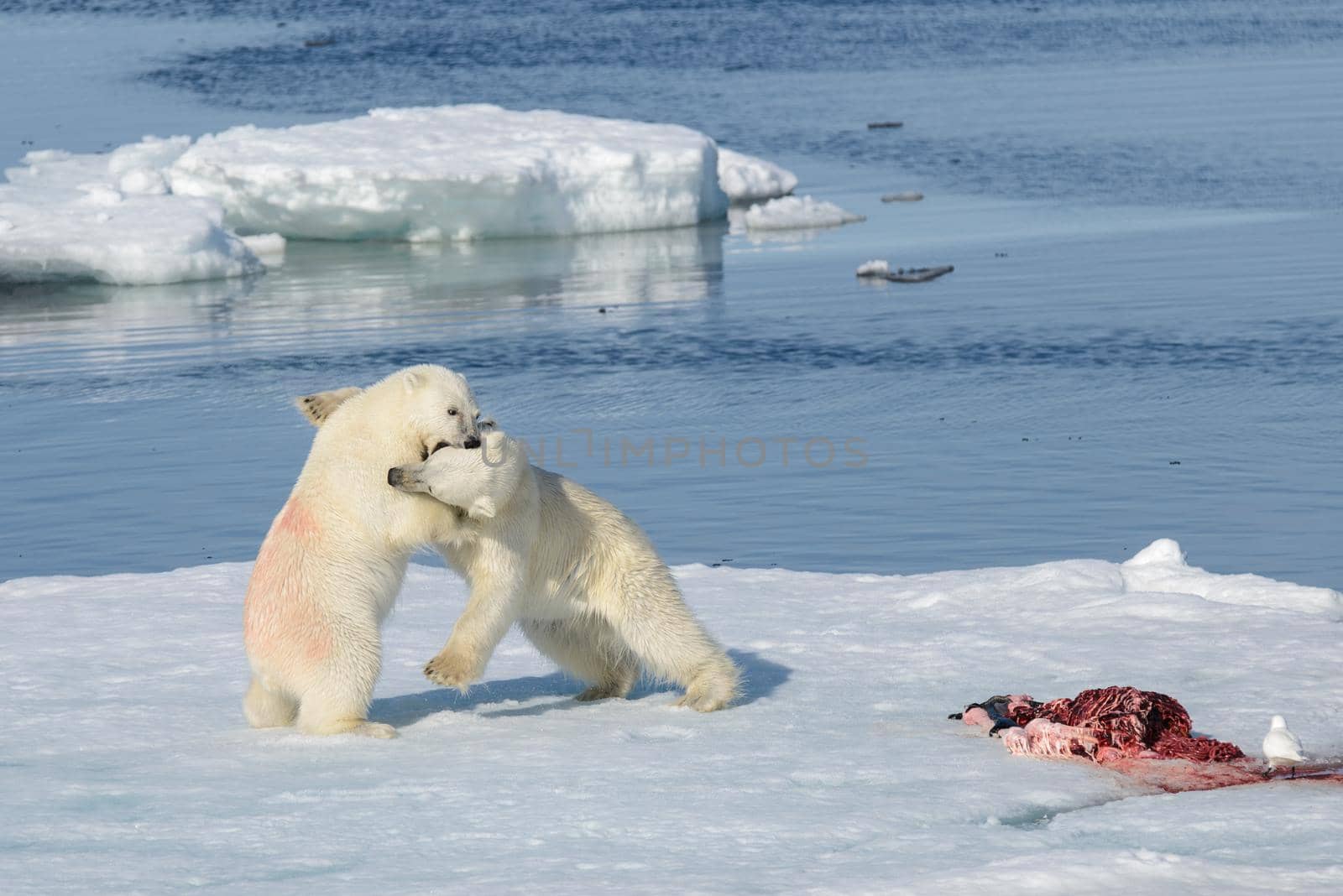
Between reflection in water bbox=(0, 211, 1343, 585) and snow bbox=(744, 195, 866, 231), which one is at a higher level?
snow bbox=(744, 195, 866, 231)

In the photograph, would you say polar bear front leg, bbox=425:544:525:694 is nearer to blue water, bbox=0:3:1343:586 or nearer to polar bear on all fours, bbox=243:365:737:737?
polar bear on all fours, bbox=243:365:737:737

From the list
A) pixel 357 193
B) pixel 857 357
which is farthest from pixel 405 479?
pixel 357 193

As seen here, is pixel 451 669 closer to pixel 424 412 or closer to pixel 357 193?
pixel 424 412

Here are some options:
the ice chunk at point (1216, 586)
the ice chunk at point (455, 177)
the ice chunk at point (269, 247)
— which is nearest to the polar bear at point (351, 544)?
the ice chunk at point (1216, 586)

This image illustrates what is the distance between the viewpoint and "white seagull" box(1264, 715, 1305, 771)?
4.66m

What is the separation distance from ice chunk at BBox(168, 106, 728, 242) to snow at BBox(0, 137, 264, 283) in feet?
3.14

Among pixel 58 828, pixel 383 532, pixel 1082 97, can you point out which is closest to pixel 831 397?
pixel 383 532

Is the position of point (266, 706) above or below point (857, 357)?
below

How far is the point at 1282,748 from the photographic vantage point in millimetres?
4668

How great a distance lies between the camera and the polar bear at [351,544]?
504 centimetres

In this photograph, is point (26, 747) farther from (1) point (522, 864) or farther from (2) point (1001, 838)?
(2) point (1001, 838)

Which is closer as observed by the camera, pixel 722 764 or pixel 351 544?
pixel 722 764

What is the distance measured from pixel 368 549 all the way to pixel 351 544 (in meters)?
0.05

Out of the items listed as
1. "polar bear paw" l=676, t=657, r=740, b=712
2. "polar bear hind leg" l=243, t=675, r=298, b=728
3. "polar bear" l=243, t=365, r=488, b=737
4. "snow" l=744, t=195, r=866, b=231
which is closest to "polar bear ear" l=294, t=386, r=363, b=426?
"polar bear" l=243, t=365, r=488, b=737
